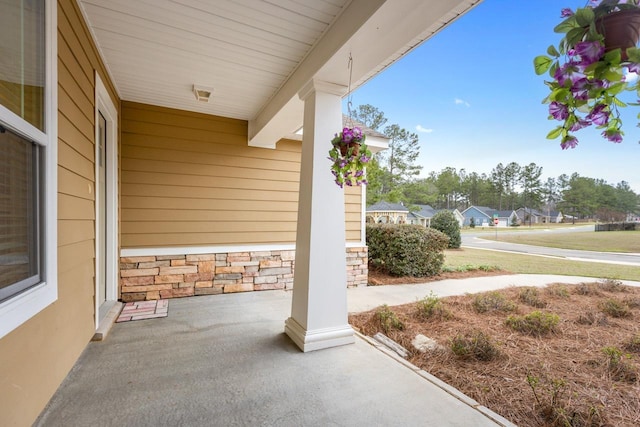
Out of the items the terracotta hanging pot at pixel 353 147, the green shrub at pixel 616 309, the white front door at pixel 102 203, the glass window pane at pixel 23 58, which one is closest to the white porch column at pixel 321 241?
the terracotta hanging pot at pixel 353 147

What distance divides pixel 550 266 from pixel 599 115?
880 centimetres

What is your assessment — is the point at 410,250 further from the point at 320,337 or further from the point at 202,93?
the point at 202,93

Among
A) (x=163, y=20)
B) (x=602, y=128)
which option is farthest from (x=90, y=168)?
(x=602, y=128)

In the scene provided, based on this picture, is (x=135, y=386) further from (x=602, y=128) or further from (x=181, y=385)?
(x=602, y=128)

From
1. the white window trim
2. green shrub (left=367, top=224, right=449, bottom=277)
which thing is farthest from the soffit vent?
green shrub (left=367, top=224, right=449, bottom=277)

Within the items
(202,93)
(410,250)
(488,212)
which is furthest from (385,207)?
(202,93)

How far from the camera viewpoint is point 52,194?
65.1 inches

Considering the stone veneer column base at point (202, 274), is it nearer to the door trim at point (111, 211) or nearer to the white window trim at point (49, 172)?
the door trim at point (111, 211)

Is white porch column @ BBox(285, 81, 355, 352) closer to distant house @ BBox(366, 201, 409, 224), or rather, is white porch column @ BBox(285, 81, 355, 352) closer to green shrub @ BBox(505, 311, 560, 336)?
green shrub @ BBox(505, 311, 560, 336)

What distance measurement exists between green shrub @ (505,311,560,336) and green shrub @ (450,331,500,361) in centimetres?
81

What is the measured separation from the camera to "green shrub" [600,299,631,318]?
3.44 metres

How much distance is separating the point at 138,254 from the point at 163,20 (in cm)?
280

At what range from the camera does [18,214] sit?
1.39 m

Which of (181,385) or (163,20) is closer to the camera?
(181,385)
